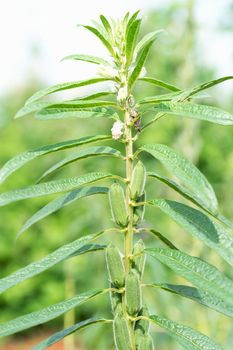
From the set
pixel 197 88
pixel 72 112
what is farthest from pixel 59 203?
pixel 197 88

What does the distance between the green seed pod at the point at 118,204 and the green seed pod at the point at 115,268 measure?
1.7 inches

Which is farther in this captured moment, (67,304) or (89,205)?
(89,205)

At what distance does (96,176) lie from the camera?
2.93 ft

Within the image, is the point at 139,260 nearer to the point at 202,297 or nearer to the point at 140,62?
the point at 202,297

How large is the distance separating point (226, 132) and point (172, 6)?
6397 millimetres

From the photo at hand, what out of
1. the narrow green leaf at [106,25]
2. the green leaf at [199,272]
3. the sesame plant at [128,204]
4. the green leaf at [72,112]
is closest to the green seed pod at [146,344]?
the sesame plant at [128,204]

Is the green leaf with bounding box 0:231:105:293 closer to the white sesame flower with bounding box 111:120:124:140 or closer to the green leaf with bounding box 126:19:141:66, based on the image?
the white sesame flower with bounding box 111:120:124:140

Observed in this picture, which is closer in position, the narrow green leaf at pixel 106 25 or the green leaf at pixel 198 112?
the green leaf at pixel 198 112

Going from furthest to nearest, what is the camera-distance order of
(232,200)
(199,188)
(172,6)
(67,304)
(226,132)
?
(226,132), (172,6), (232,200), (67,304), (199,188)

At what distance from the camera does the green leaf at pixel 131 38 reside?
0.87 meters

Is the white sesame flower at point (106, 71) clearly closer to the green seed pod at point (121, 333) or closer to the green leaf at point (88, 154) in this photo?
the green leaf at point (88, 154)

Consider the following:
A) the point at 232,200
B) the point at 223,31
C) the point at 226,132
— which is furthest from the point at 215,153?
the point at 232,200

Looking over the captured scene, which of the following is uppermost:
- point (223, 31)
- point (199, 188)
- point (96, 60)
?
point (223, 31)

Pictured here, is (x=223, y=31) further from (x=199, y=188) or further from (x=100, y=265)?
(x=199, y=188)
